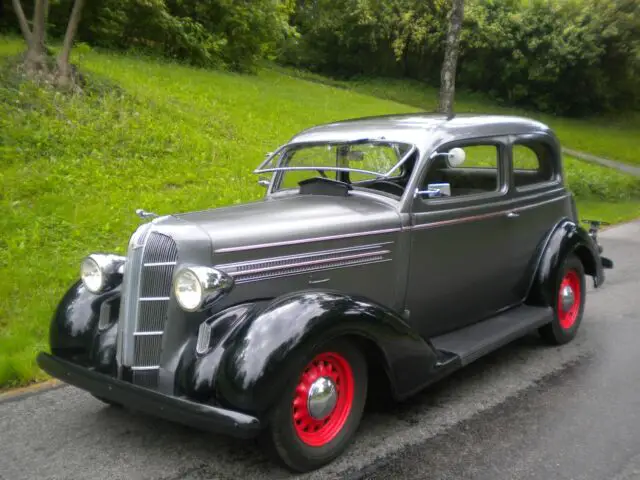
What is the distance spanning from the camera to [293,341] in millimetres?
3213

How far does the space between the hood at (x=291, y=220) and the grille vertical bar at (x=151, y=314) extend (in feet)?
0.88

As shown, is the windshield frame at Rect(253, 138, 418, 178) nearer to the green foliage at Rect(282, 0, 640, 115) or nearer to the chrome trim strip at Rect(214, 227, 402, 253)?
the chrome trim strip at Rect(214, 227, 402, 253)

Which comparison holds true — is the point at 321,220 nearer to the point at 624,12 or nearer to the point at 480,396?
the point at 480,396

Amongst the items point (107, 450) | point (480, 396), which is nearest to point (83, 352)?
point (107, 450)

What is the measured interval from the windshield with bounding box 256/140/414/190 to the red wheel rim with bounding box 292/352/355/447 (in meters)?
1.28

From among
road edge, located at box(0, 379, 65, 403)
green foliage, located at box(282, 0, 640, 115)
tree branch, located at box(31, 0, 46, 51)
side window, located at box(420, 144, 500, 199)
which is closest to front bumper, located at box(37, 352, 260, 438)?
road edge, located at box(0, 379, 65, 403)

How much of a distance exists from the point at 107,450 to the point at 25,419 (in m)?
0.74

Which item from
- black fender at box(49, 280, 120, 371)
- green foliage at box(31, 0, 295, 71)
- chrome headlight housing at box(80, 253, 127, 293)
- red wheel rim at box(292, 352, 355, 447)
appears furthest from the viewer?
green foliage at box(31, 0, 295, 71)

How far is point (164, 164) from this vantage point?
988 centimetres

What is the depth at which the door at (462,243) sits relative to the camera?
4344 millimetres

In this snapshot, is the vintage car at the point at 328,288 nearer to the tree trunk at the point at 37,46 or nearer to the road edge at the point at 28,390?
the road edge at the point at 28,390

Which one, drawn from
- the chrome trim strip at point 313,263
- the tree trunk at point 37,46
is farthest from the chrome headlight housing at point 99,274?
the tree trunk at point 37,46

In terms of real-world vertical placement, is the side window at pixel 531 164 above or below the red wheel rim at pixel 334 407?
above

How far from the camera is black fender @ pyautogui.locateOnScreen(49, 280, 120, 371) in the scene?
12.2 ft
